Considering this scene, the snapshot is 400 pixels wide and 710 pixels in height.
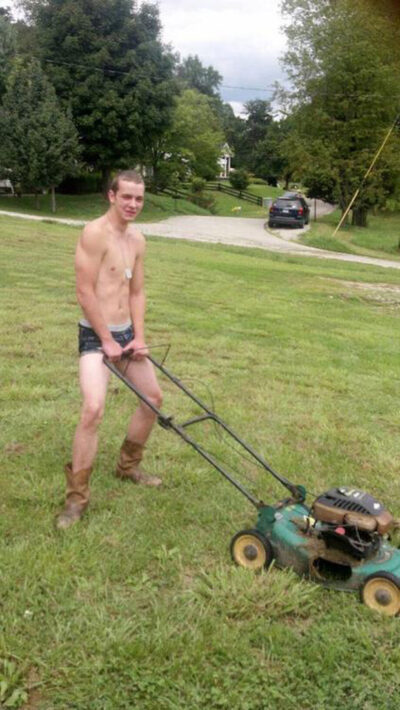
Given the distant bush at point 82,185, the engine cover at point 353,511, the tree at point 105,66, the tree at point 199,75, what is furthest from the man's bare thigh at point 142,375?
the tree at point 199,75

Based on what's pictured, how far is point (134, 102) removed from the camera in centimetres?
3556

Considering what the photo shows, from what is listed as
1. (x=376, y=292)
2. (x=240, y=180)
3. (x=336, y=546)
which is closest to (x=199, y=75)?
(x=240, y=180)

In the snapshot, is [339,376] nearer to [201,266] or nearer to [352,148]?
[201,266]

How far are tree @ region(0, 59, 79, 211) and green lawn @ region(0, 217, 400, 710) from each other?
82.4 feet

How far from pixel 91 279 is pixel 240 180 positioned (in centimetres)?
5887

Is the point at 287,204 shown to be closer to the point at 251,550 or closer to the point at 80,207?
the point at 80,207

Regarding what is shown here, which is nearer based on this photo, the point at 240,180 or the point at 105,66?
the point at 105,66

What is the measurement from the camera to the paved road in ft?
85.4

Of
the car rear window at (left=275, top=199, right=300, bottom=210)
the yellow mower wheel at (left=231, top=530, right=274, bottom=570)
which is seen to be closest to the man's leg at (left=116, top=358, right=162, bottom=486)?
the yellow mower wheel at (left=231, top=530, right=274, bottom=570)

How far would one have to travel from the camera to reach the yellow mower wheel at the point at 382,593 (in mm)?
3033

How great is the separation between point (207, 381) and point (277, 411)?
3.22ft

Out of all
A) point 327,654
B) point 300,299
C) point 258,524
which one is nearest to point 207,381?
point 258,524

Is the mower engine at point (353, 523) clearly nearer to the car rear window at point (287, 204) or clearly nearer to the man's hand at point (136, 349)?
the man's hand at point (136, 349)

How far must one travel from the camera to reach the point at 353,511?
3.22 metres
